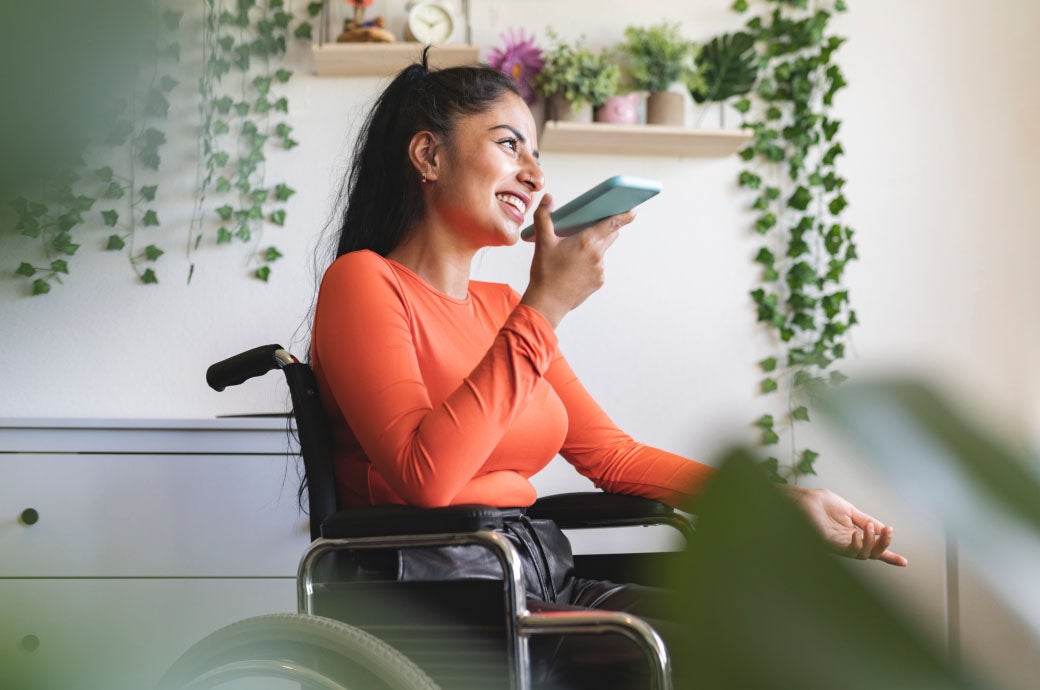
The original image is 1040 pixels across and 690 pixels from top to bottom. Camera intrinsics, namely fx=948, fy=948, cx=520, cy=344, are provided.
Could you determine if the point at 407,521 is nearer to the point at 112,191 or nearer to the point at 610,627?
the point at 610,627

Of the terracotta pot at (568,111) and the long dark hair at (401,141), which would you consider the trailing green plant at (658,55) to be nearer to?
the terracotta pot at (568,111)

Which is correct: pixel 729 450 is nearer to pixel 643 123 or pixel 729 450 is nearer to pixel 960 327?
pixel 643 123

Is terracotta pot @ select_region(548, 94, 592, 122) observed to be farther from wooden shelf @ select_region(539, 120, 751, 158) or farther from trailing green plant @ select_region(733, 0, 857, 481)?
trailing green plant @ select_region(733, 0, 857, 481)

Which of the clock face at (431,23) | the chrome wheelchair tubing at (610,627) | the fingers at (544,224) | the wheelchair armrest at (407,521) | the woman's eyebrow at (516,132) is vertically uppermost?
the clock face at (431,23)

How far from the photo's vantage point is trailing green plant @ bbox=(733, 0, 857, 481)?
269cm

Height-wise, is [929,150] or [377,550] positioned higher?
[929,150]

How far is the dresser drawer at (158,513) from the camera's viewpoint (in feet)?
6.52

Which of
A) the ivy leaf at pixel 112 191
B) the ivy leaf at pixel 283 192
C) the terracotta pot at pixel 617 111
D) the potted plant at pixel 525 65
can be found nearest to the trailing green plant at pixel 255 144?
the ivy leaf at pixel 283 192

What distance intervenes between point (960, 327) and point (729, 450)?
2.90 m

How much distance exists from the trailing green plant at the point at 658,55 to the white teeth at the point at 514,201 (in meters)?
1.39

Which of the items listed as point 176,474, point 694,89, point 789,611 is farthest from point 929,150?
point 789,611

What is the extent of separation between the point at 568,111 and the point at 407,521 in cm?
185

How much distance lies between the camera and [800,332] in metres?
2.71

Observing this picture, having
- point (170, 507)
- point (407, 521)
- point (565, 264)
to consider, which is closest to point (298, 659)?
point (407, 521)
